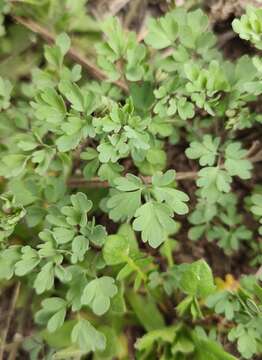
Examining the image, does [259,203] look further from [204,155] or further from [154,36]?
[154,36]

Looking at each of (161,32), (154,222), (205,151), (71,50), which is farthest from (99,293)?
(71,50)

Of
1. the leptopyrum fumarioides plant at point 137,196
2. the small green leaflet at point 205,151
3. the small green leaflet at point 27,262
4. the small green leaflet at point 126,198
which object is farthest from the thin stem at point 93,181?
the small green leaflet at point 27,262

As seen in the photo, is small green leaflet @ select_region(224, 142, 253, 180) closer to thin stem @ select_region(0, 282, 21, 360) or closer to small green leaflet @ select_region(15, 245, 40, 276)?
small green leaflet @ select_region(15, 245, 40, 276)

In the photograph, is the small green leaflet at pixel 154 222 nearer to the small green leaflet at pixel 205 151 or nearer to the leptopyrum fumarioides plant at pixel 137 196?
the leptopyrum fumarioides plant at pixel 137 196

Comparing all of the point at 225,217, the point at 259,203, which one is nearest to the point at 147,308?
the point at 225,217

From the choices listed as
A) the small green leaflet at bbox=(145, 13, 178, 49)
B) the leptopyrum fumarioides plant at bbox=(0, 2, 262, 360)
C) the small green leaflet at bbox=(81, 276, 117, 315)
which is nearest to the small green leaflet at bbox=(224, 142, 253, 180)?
the leptopyrum fumarioides plant at bbox=(0, 2, 262, 360)

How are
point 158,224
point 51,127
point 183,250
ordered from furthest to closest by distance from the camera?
point 183,250 < point 51,127 < point 158,224

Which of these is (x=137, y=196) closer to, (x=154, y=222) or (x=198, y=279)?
(x=154, y=222)

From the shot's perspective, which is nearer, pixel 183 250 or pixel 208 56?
pixel 208 56
